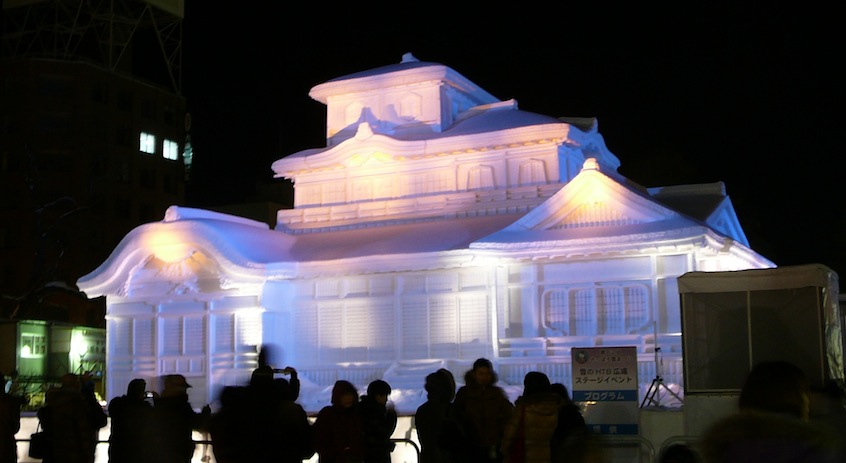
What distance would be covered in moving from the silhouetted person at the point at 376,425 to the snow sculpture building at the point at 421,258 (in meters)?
14.9

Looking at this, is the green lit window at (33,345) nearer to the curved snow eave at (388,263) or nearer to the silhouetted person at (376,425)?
the curved snow eave at (388,263)

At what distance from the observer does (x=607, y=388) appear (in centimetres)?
1659

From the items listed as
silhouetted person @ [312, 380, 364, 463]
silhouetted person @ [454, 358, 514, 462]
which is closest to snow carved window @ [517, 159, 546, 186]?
silhouetted person @ [454, 358, 514, 462]

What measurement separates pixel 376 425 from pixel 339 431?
91 centimetres

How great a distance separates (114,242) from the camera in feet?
213

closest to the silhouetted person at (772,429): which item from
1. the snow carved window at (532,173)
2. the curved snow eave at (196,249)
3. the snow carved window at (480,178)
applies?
the curved snow eave at (196,249)

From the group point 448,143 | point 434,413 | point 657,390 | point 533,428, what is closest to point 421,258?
point 448,143

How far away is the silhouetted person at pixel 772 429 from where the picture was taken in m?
5.75

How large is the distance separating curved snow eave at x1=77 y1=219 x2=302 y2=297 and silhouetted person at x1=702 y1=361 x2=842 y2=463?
86.3ft

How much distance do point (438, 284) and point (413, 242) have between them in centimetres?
146

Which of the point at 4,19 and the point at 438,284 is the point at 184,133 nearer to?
the point at 4,19

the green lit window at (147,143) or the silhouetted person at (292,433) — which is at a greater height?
the green lit window at (147,143)

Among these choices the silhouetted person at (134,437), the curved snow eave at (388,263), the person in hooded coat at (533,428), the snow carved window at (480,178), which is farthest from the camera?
the snow carved window at (480,178)

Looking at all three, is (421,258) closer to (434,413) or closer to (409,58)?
(409,58)
